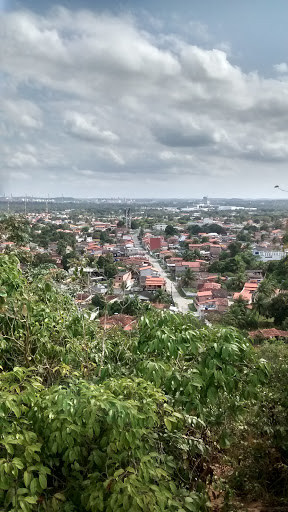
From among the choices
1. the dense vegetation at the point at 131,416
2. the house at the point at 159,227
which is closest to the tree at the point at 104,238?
the house at the point at 159,227

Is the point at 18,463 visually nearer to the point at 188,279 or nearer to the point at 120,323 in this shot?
the point at 120,323

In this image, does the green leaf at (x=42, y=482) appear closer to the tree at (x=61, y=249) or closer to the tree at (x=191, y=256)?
the tree at (x=61, y=249)

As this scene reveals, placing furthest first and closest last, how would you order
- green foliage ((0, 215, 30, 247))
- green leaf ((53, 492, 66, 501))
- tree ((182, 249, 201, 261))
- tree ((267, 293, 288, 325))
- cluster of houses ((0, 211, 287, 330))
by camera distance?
tree ((182, 249, 201, 261)) → cluster of houses ((0, 211, 287, 330)) → tree ((267, 293, 288, 325)) → green foliage ((0, 215, 30, 247)) → green leaf ((53, 492, 66, 501))

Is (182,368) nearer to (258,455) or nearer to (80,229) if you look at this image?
(258,455)

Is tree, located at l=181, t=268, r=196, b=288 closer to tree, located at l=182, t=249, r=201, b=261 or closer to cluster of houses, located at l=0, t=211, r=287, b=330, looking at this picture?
cluster of houses, located at l=0, t=211, r=287, b=330

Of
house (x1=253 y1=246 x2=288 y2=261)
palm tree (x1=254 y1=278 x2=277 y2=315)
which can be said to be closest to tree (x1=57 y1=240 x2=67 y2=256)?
palm tree (x1=254 y1=278 x2=277 y2=315)

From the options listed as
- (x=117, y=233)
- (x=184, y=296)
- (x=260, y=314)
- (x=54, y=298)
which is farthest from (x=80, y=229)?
(x=54, y=298)

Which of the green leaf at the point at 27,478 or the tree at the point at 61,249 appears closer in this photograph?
the green leaf at the point at 27,478

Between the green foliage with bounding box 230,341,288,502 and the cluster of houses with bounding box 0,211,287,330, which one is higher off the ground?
the green foliage with bounding box 230,341,288,502
